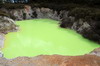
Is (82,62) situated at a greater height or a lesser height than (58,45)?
greater

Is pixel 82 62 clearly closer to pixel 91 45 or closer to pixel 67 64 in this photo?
pixel 67 64

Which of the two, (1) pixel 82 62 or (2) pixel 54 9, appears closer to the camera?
(1) pixel 82 62

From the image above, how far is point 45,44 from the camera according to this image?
14438 mm

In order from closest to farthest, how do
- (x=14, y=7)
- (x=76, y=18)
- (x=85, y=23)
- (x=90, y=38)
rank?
(x=90, y=38) < (x=85, y=23) < (x=76, y=18) < (x=14, y=7)

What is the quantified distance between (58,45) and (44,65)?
5308mm

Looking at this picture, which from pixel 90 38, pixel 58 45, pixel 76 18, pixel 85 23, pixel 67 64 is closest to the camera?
pixel 67 64

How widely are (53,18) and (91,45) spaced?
542 inches

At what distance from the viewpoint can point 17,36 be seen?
16812mm

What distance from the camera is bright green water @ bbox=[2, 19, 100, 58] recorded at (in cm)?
1280

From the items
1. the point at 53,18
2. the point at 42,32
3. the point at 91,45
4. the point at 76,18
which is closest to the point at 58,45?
the point at 91,45

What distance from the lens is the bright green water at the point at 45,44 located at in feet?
42.0

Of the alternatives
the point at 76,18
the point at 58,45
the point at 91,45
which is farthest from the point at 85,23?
the point at 58,45

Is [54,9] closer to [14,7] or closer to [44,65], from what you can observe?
[14,7]

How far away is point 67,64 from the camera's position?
9086 millimetres
